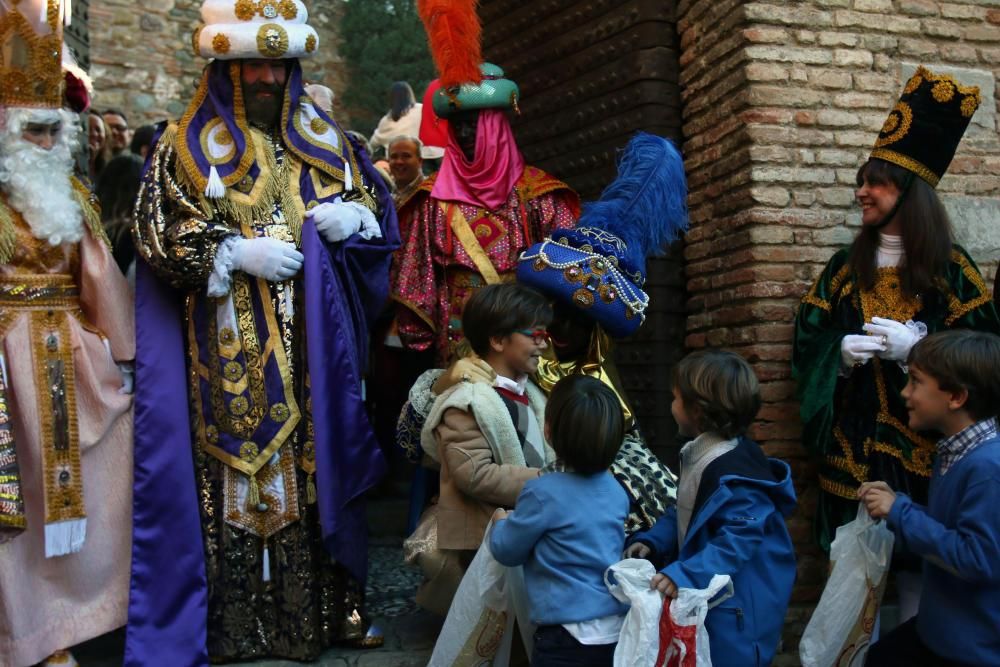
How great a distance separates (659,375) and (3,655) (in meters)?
3.06

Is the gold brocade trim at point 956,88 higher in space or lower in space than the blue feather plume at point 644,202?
higher

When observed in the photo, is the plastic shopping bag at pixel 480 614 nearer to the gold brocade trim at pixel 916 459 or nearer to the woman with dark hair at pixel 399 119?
the gold brocade trim at pixel 916 459

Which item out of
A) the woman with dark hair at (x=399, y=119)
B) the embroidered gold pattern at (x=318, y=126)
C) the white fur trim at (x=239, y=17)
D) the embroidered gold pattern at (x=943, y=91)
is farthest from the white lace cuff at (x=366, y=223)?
the woman with dark hair at (x=399, y=119)

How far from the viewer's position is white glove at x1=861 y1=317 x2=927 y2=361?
4.03 m

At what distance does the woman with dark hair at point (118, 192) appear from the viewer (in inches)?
204

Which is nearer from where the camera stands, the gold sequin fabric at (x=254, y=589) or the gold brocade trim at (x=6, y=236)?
the gold brocade trim at (x=6, y=236)

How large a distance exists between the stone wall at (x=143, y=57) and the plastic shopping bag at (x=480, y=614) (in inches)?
462

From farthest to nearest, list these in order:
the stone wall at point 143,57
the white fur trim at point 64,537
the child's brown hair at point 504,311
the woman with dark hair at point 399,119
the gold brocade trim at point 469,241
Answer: the stone wall at point 143,57 < the woman with dark hair at point 399,119 < the gold brocade trim at point 469,241 < the white fur trim at point 64,537 < the child's brown hair at point 504,311

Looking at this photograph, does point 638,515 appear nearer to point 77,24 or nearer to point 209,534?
point 209,534

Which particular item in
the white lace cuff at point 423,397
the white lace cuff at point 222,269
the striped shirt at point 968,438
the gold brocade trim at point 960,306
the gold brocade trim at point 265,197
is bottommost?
A: the striped shirt at point 968,438

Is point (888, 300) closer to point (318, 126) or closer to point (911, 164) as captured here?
point (911, 164)

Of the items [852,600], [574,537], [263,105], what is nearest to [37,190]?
[263,105]

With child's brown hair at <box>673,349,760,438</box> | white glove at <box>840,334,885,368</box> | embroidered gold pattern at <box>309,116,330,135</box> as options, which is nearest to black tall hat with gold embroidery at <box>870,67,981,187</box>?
white glove at <box>840,334,885,368</box>

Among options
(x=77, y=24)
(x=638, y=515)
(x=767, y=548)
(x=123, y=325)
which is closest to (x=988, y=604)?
(x=767, y=548)
